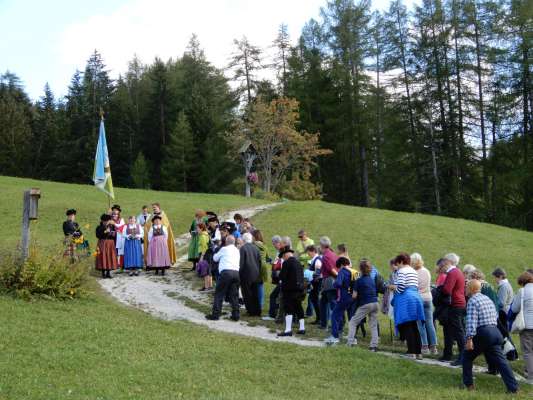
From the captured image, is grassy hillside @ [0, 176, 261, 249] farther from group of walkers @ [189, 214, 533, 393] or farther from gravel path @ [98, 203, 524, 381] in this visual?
group of walkers @ [189, 214, 533, 393]

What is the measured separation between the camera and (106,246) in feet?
56.8

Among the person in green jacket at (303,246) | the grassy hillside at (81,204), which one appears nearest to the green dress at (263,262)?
the person in green jacket at (303,246)

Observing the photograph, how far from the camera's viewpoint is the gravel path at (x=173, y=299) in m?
11.8

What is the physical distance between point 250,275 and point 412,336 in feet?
13.5

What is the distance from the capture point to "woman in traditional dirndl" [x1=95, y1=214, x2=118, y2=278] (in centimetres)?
1725

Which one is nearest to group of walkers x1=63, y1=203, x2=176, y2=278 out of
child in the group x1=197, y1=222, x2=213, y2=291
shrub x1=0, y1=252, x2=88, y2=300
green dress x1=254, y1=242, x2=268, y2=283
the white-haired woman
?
child in the group x1=197, y1=222, x2=213, y2=291

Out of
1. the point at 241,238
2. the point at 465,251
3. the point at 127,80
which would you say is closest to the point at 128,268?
the point at 241,238

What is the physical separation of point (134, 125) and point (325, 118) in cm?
2152

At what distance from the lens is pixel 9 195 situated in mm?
30938

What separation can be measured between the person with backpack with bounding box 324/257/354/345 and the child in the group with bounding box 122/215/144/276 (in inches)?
335

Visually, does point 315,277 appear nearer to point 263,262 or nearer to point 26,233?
point 263,262

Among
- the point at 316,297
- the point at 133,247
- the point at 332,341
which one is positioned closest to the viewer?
the point at 332,341

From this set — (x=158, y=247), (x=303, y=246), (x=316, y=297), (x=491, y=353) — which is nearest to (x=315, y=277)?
(x=316, y=297)

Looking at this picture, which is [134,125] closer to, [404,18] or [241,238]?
[404,18]
